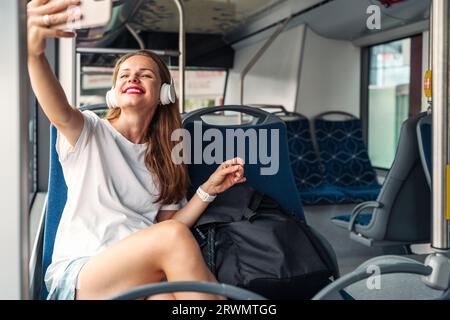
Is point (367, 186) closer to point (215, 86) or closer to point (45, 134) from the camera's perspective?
point (45, 134)

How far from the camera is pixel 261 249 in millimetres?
1539

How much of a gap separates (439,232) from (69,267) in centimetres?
109

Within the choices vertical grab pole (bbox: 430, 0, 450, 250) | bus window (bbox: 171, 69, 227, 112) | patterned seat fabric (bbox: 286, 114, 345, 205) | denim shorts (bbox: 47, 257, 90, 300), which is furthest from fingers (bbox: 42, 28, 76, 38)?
bus window (bbox: 171, 69, 227, 112)

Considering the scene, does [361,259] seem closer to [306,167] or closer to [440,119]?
[306,167]

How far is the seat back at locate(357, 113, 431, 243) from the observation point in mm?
2682

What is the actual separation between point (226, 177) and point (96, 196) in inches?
16.0

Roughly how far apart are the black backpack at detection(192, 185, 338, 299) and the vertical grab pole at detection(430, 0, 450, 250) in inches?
13.5

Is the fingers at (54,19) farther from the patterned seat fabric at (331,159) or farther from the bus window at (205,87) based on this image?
the bus window at (205,87)

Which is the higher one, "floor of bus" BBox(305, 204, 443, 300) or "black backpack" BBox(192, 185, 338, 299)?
"black backpack" BBox(192, 185, 338, 299)

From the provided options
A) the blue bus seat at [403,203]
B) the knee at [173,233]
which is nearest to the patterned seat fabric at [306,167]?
the blue bus seat at [403,203]

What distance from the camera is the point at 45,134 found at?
346 cm

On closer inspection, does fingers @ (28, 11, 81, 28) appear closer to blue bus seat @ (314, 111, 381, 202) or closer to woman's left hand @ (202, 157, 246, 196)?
woman's left hand @ (202, 157, 246, 196)

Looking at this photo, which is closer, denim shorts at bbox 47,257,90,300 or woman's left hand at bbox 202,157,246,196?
denim shorts at bbox 47,257,90,300

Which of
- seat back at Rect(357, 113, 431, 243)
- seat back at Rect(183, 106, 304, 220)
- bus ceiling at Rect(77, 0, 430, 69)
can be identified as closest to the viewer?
seat back at Rect(183, 106, 304, 220)
